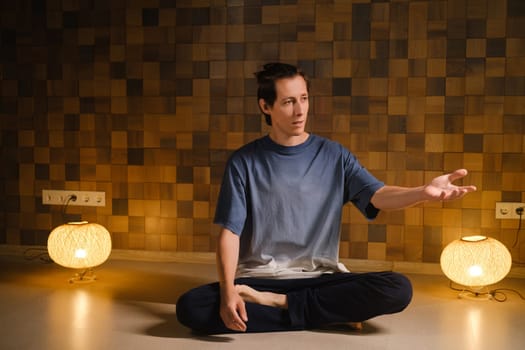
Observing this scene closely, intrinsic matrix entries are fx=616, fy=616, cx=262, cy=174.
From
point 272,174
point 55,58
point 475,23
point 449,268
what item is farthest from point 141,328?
point 475,23

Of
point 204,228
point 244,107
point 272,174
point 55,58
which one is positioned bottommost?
point 204,228

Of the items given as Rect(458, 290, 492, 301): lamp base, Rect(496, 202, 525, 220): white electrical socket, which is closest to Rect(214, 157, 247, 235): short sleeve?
Rect(458, 290, 492, 301): lamp base

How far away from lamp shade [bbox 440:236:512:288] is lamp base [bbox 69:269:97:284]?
6.04 feet

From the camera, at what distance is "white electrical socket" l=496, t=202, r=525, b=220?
3283 mm

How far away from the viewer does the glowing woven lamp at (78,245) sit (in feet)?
10.3

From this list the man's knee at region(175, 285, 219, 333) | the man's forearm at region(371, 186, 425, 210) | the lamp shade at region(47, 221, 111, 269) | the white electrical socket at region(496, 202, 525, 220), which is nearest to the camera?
the man's forearm at region(371, 186, 425, 210)

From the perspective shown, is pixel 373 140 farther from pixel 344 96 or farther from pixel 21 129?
pixel 21 129

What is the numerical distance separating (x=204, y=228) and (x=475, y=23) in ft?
6.17

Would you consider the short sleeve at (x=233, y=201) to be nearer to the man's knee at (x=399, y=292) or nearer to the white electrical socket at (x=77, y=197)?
the man's knee at (x=399, y=292)

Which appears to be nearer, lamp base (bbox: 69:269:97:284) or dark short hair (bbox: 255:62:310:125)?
dark short hair (bbox: 255:62:310:125)

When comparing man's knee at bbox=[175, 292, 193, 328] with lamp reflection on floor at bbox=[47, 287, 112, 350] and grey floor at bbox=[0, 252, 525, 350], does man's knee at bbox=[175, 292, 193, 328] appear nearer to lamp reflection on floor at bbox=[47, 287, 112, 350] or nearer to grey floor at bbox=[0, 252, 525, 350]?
grey floor at bbox=[0, 252, 525, 350]

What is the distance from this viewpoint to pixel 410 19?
3.31 metres

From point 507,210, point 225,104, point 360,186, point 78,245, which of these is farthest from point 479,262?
point 78,245

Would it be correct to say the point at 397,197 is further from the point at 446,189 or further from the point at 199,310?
the point at 199,310
